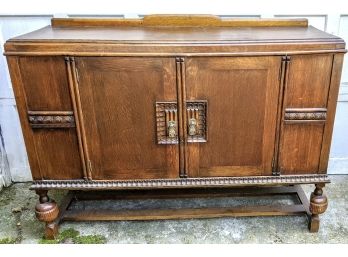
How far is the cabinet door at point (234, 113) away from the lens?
1.32 meters

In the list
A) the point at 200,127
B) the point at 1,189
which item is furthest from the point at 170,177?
the point at 1,189

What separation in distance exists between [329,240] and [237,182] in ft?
1.77

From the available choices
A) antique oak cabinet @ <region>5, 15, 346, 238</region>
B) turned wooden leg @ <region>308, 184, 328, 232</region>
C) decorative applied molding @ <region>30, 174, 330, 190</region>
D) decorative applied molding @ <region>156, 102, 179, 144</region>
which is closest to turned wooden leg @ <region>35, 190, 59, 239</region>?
antique oak cabinet @ <region>5, 15, 346, 238</region>

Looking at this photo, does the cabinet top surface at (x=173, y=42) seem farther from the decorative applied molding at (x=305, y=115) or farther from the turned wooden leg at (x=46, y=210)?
the turned wooden leg at (x=46, y=210)

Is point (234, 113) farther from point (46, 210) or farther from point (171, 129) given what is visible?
point (46, 210)

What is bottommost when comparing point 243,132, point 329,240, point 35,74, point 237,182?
point 329,240

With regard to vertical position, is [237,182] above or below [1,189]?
above

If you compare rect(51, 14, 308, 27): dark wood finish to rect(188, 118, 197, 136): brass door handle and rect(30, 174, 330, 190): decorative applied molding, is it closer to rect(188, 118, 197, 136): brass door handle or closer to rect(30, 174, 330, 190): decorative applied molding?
rect(188, 118, 197, 136): brass door handle

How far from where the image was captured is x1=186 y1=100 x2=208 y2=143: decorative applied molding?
138 centimetres

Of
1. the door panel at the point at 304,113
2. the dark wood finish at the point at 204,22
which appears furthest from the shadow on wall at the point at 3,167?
the door panel at the point at 304,113

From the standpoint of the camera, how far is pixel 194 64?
1.32 metres

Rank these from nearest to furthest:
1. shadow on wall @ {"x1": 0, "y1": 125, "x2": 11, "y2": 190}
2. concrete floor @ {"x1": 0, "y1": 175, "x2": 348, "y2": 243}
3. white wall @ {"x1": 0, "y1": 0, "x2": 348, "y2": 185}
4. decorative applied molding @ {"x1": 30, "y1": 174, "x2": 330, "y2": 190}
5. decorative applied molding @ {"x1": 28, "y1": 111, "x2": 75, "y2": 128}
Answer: decorative applied molding @ {"x1": 28, "y1": 111, "x2": 75, "y2": 128}
decorative applied molding @ {"x1": 30, "y1": 174, "x2": 330, "y2": 190}
concrete floor @ {"x1": 0, "y1": 175, "x2": 348, "y2": 243}
white wall @ {"x1": 0, "y1": 0, "x2": 348, "y2": 185}
shadow on wall @ {"x1": 0, "y1": 125, "x2": 11, "y2": 190}

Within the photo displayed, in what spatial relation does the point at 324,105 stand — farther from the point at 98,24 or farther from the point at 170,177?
the point at 98,24

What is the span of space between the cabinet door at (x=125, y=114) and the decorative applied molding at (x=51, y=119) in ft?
0.21
